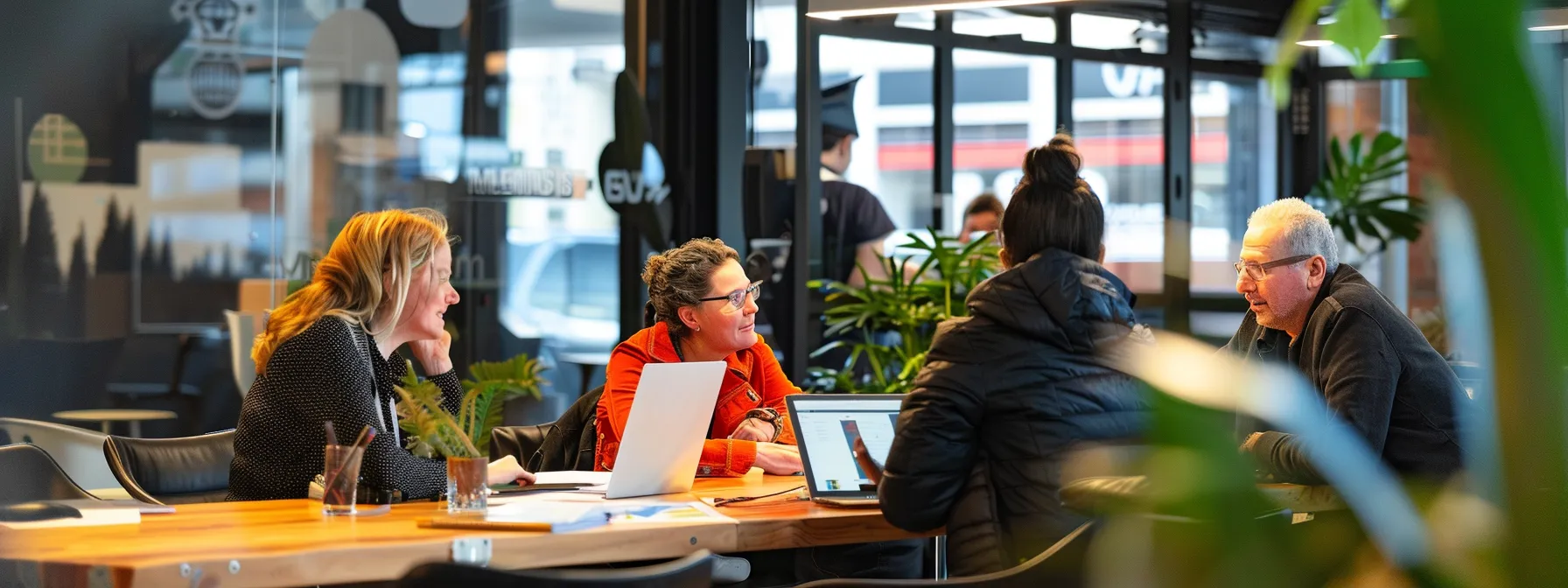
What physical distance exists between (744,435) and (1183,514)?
141 inches

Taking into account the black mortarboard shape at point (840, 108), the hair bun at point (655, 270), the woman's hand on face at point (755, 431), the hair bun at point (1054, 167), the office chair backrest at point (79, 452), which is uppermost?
the black mortarboard shape at point (840, 108)


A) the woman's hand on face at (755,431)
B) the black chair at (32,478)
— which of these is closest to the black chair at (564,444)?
the woman's hand on face at (755,431)

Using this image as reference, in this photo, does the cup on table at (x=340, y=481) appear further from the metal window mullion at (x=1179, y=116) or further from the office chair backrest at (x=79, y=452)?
the metal window mullion at (x=1179, y=116)

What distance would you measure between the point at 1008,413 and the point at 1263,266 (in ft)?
3.55

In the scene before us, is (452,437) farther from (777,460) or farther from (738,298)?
(738,298)

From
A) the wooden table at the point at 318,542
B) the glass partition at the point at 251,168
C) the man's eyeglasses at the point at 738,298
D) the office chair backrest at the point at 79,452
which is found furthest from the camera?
the glass partition at the point at 251,168

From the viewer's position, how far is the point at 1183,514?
0.39 m

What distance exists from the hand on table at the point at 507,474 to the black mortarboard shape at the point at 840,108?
380 cm

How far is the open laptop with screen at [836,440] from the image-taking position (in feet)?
11.0

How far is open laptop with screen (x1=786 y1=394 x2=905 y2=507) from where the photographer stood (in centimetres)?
335

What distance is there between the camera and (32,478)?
3.82m

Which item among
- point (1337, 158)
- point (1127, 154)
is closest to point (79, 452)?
point (1127, 154)

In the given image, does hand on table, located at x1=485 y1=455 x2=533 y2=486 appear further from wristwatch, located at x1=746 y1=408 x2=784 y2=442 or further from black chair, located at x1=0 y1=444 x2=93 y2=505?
black chair, located at x1=0 y1=444 x2=93 y2=505

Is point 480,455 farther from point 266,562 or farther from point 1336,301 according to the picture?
point 1336,301
